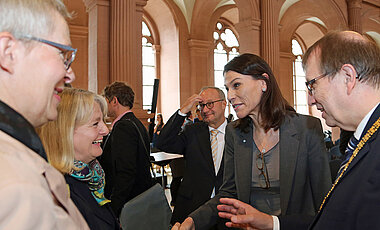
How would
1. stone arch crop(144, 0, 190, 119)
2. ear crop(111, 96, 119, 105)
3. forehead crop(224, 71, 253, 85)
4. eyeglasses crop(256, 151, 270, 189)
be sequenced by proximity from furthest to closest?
stone arch crop(144, 0, 190, 119) → ear crop(111, 96, 119, 105) → forehead crop(224, 71, 253, 85) → eyeglasses crop(256, 151, 270, 189)

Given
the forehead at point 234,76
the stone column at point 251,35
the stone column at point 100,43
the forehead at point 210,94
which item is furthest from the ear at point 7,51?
the stone column at point 251,35

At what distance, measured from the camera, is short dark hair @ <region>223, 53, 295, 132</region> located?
87.7 inches

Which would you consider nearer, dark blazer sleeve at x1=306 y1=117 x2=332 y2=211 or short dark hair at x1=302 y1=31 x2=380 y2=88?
short dark hair at x1=302 y1=31 x2=380 y2=88

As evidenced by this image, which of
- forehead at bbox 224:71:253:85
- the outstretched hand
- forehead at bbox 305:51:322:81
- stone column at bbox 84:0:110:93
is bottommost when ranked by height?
the outstretched hand

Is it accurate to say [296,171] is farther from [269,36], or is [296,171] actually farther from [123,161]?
[269,36]

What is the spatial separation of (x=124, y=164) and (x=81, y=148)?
115 centimetres

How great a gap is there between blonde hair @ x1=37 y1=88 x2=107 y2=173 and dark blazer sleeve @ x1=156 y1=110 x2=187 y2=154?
4.39ft

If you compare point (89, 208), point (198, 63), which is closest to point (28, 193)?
point (89, 208)

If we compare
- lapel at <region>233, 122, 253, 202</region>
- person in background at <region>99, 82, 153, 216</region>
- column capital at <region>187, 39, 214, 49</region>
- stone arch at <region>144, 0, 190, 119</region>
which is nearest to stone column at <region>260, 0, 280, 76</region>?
column capital at <region>187, 39, 214, 49</region>

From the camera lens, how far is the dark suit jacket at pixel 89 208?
5.65 feet

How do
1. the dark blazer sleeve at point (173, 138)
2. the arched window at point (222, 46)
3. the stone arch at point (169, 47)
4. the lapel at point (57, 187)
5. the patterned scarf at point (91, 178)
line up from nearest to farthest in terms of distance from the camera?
the lapel at point (57, 187) → the patterned scarf at point (91, 178) → the dark blazer sleeve at point (173, 138) → the stone arch at point (169, 47) → the arched window at point (222, 46)

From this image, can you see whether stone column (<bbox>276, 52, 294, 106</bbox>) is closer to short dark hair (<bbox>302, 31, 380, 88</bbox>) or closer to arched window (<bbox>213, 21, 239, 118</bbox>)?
arched window (<bbox>213, 21, 239, 118</bbox>)

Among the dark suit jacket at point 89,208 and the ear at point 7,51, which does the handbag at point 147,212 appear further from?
the ear at point 7,51

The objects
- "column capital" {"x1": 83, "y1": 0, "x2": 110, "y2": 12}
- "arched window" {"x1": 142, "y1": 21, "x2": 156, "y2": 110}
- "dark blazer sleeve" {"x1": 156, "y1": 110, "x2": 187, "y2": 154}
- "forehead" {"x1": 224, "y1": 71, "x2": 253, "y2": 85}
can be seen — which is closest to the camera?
"forehead" {"x1": 224, "y1": 71, "x2": 253, "y2": 85}
